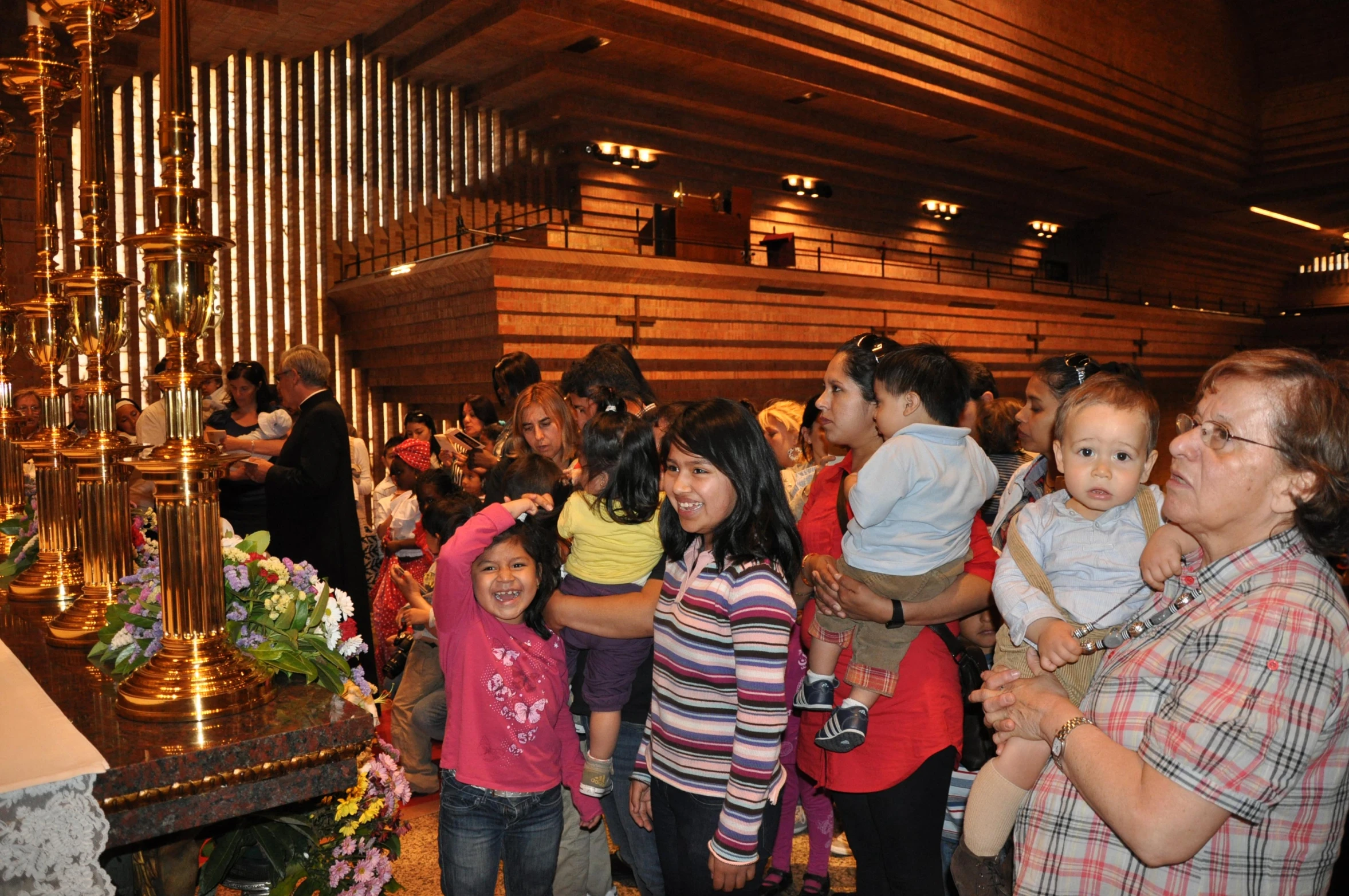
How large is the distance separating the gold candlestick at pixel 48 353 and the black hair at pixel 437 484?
1886 millimetres

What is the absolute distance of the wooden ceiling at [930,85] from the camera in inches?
467

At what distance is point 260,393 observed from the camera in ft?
18.3

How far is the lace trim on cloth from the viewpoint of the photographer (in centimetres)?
121

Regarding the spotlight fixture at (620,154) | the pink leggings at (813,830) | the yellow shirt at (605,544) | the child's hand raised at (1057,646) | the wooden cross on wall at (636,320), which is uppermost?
the spotlight fixture at (620,154)

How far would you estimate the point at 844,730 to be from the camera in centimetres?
213

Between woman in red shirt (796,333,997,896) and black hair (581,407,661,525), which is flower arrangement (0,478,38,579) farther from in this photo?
woman in red shirt (796,333,997,896)

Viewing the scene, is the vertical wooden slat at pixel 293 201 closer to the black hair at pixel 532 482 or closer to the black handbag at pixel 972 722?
the black hair at pixel 532 482

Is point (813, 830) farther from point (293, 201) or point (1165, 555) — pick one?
point (293, 201)

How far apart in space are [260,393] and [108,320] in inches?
140

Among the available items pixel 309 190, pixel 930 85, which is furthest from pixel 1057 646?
pixel 930 85

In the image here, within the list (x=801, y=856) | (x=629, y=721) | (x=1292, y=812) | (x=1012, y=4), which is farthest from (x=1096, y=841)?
(x=1012, y=4)

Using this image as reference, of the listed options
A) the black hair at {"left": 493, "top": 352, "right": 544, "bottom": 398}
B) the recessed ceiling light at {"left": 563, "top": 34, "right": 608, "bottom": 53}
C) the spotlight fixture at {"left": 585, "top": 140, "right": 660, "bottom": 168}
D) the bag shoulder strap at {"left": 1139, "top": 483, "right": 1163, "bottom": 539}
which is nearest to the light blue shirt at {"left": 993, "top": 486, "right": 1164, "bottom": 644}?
the bag shoulder strap at {"left": 1139, "top": 483, "right": 1163, "bottom": 539}

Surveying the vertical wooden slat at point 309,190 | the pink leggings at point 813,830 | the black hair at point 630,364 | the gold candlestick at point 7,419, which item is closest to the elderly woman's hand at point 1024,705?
the pink leggings at point 813,830

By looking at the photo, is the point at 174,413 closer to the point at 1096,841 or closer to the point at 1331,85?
the point at 1096,841
